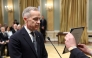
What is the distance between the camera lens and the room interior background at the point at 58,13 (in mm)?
10398

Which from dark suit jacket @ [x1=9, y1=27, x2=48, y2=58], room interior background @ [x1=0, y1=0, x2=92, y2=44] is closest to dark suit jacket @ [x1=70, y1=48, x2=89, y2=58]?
dark suit jacket @ [x1=9, y1=27, x2=48, y2=58]

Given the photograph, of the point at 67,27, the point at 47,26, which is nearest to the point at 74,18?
the point at 67,27

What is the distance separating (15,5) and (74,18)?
4524 millimetres

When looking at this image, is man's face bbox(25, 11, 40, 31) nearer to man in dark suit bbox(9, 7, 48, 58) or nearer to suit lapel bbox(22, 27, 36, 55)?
man in dark suit bbox(9, 7, 48, 58)

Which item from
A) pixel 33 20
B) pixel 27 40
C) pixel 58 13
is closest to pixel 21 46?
pixel 27 40

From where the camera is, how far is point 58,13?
437 inches

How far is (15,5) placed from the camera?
11664 mm

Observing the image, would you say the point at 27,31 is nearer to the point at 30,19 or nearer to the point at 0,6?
the point at 30,19

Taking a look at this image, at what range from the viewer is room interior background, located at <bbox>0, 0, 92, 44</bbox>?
409 inches

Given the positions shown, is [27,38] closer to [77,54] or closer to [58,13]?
[77,54]

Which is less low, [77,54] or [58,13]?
[58,13]

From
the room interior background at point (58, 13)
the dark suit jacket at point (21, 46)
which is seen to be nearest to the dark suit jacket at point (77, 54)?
the dark suit jacket at point (21, 46)

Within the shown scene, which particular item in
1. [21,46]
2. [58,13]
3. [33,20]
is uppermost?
[58,13]

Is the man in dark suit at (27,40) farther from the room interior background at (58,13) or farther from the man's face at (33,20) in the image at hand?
the room interior background at (58,13)
